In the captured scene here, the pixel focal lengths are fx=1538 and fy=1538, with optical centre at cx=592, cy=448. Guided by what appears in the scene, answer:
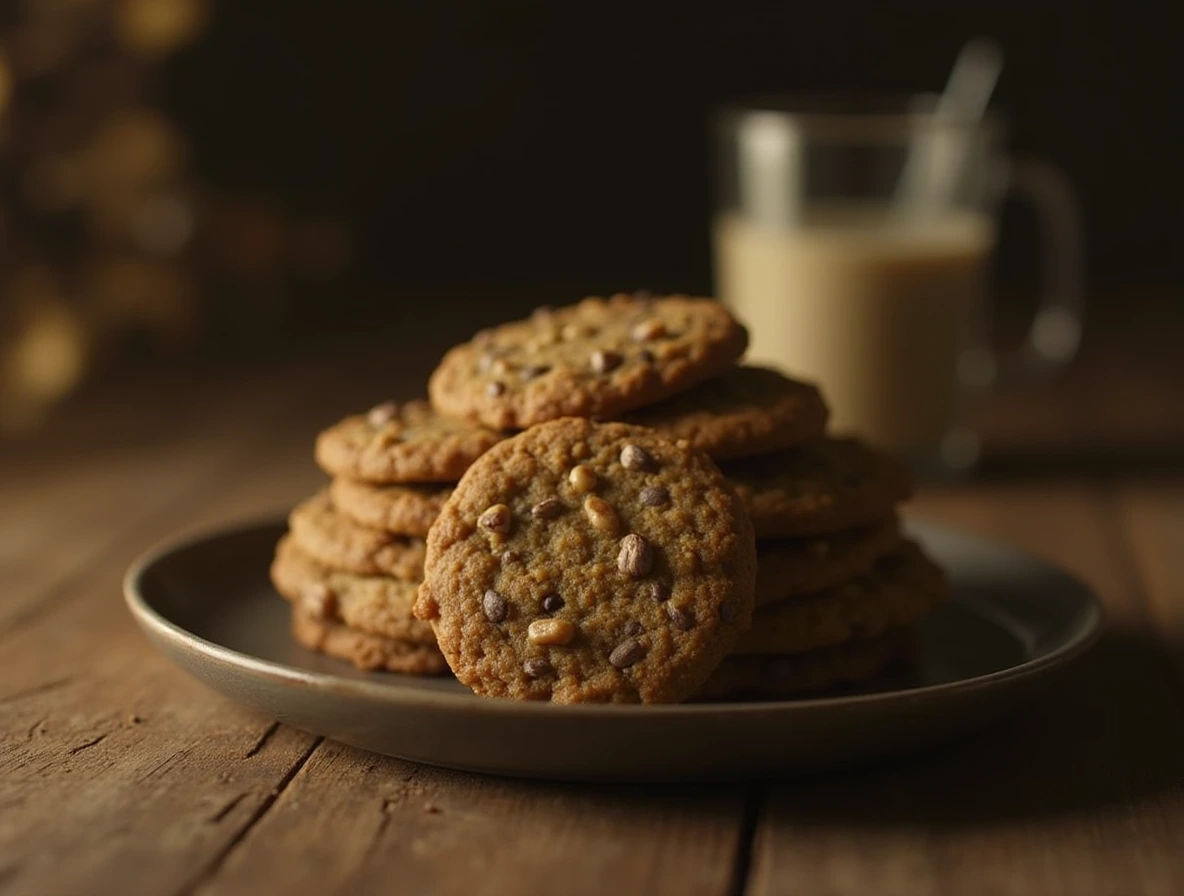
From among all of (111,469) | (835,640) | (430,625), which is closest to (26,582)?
(111,469)

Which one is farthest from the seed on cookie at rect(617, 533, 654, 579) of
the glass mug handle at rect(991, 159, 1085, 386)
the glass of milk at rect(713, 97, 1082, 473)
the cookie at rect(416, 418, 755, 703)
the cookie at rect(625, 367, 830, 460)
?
the glass mug handle at rect(991, 159, 1085, 386)

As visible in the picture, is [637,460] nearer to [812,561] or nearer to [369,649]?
[812,561]

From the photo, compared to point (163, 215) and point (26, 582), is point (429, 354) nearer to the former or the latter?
point (163, 215)

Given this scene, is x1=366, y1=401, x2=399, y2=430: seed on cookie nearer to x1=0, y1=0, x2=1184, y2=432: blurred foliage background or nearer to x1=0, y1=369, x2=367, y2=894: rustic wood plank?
x1=0, y1=369, x2=367, y2=894: rustic wood plank

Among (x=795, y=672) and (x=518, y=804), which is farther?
(x=795, y=672)

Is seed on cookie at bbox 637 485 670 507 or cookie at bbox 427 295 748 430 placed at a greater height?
cookie at bbox 427 295 748 430

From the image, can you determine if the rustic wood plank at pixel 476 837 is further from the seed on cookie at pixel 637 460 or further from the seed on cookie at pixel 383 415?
the seed on cookie at pixel 383 415

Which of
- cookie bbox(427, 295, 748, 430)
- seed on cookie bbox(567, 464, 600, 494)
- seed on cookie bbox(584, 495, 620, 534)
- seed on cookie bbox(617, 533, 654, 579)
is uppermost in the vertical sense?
cookie bbox(427, 295, 748, 430)

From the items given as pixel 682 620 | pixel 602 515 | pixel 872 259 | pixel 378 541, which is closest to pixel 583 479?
pixel 602 515
